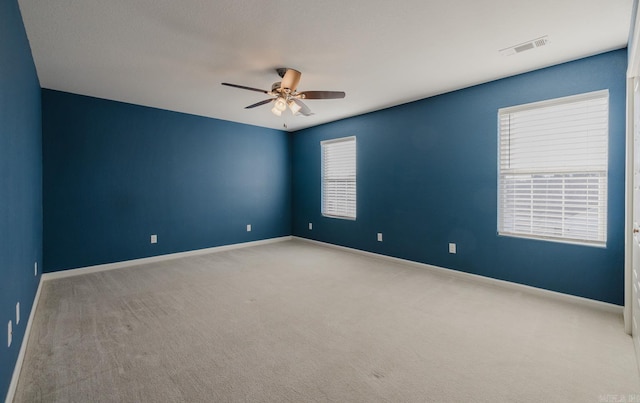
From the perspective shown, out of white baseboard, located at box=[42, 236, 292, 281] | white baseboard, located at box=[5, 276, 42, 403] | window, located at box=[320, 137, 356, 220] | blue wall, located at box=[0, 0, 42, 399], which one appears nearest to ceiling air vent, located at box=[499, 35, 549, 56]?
window, located at box=[320, 137, 356, 220]

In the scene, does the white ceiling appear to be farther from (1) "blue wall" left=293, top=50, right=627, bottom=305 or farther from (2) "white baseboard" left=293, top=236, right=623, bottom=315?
(2) "white baseboard" left=293, top=236, right=623, bottom=315

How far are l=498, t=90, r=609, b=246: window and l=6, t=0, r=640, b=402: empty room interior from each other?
0.02 metres

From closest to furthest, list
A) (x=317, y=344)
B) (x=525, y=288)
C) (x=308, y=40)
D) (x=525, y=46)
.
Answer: (x=317, y=344) < (x=308, y=40) < (x=525, y=46) < (x=525, y=288)

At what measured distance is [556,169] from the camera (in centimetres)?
323

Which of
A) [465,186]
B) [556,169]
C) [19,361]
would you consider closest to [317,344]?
[19,361]

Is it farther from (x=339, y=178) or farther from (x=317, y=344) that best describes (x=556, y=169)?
(x=339, y=178)

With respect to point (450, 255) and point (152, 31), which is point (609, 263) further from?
point (152, 31)

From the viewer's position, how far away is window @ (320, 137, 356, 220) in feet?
18.5

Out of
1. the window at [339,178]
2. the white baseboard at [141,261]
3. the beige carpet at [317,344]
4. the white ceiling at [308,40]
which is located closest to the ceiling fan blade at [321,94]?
the white ceiling at [308,40]

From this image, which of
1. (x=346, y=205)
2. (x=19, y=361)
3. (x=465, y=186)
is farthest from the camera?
(x=346, y=205)

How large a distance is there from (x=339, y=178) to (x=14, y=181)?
453 cm

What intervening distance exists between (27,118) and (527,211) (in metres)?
5.22

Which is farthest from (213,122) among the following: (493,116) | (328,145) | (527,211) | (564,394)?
(564,394)

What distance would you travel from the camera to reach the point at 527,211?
350 cm
